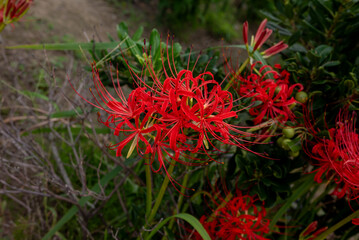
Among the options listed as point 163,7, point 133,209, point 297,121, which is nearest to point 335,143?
point 297,121

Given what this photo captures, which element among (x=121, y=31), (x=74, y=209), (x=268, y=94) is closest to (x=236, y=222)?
(x=268, y=94)

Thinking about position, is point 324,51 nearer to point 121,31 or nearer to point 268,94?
point 268,94

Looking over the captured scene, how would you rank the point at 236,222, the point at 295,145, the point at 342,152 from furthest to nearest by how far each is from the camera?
the point at 236,222 < the point at 295,145 < the point at 342,152

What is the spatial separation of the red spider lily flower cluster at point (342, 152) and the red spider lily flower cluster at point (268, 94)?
0.46ft

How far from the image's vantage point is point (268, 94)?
3.85 ft

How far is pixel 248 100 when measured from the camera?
1.13m

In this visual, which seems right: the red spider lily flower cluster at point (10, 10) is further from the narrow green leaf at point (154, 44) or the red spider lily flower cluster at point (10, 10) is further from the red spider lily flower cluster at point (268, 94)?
the red spider lily flower cluster at point (268, 94)

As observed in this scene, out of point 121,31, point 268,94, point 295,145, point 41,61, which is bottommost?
point 41,61

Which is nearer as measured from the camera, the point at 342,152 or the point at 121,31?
A: the point at 342,152

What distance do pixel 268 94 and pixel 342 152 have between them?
297 mm

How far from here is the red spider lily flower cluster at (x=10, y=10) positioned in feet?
4.65

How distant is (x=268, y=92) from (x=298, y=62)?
299 mm

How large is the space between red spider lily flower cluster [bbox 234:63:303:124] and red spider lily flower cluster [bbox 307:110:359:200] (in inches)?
5.5

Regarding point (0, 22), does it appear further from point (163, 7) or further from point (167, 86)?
point (163, 7)
